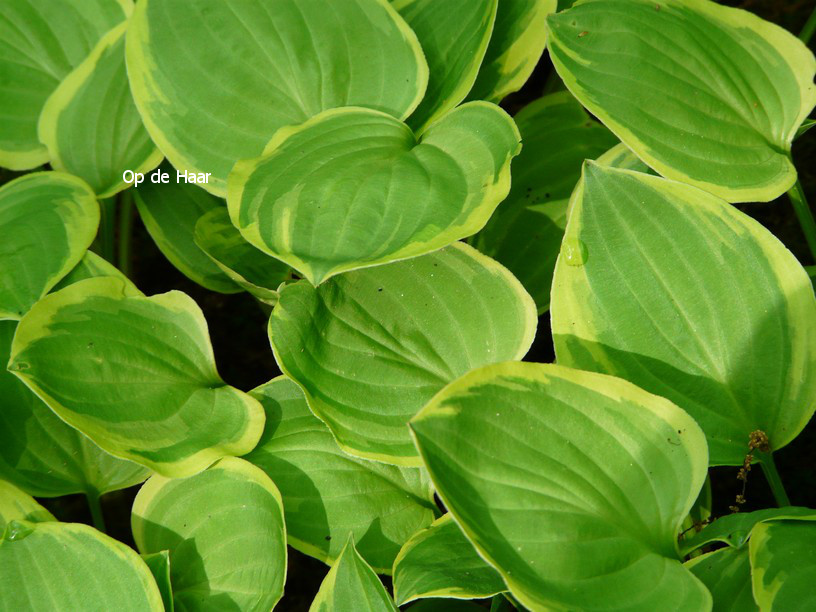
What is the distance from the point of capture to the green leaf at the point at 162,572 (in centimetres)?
80

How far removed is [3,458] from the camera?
913mm

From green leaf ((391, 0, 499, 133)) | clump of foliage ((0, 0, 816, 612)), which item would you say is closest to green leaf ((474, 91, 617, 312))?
clump of foliage ((0, 0, 816, 612))

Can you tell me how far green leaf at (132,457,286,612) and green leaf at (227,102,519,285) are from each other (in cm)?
28

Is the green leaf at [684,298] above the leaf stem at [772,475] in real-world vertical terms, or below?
above

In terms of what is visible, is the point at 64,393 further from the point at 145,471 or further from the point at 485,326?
the point at 485,326

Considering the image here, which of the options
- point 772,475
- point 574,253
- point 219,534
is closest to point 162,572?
point 219,534

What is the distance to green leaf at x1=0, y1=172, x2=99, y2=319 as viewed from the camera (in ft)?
3.07

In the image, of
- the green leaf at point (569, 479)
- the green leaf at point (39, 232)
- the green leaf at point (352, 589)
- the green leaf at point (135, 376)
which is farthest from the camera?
the green leaf at point (39, 232)

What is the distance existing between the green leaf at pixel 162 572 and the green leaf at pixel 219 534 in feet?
0.14

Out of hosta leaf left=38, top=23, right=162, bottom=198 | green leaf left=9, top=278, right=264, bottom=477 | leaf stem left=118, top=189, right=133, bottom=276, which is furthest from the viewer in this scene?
leaf stem left=118, top=189, right=133, bottom=276

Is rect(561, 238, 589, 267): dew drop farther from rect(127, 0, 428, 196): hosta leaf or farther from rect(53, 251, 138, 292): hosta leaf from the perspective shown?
rect(53, 251, 138, 292): hosta leaf

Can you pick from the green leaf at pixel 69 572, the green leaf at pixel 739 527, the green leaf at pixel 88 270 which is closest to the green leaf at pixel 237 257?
the green leaf at pixel 88 270

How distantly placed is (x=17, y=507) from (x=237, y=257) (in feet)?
1.29

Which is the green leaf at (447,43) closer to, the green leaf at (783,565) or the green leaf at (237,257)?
the green leaf at (237,257)
